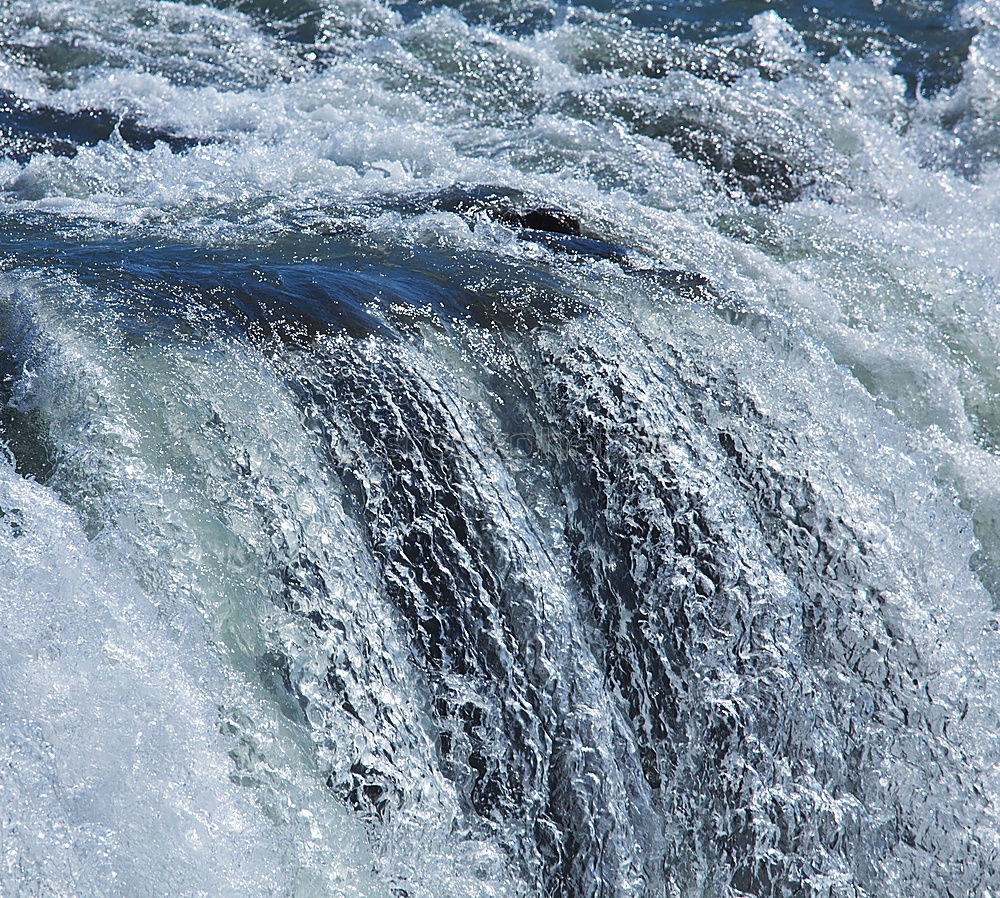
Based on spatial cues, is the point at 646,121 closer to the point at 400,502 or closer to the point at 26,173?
the point at 26,173

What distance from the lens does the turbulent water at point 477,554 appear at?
8.34ft

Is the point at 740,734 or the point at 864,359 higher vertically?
the point at 864,359

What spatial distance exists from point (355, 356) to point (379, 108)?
4540mm

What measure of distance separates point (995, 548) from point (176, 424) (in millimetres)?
3428

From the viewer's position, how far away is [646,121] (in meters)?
7.39

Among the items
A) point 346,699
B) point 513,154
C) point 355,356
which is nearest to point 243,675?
point 346,699

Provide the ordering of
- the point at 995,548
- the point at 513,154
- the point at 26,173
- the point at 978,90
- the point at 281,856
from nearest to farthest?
1. the point at 281,856
2. the point at 995,548
3. the point at 26,173
4. the point at 513,154
5. the point at 978,90

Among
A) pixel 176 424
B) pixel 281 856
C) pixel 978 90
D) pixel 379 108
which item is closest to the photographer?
pixel 281 856

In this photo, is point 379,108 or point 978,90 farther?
point 978,90

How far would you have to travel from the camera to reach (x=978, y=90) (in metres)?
8.74

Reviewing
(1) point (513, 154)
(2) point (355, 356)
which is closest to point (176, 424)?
(2) point (355, 356)

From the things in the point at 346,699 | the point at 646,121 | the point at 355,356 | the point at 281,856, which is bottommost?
the point at 281,856

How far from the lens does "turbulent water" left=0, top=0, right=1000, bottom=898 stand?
2.54 m

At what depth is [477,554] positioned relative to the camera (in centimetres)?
306
